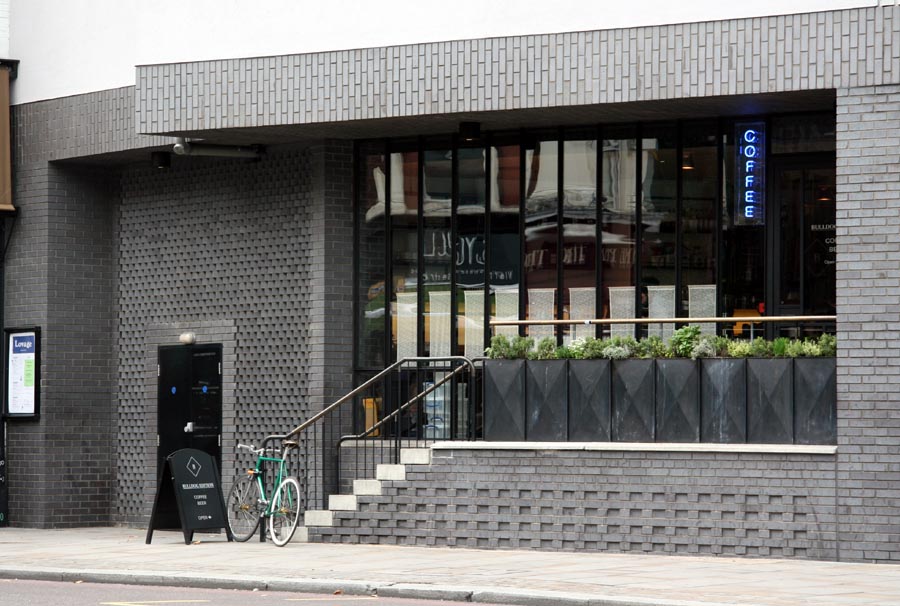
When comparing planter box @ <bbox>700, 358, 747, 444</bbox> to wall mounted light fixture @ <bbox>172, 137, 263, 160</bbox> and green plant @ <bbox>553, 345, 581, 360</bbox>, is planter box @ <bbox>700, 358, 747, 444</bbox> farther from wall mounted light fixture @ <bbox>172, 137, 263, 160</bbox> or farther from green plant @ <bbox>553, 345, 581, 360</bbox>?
wall mounted light fixture @ <bbox>172, 137, 263, 160</bbox>

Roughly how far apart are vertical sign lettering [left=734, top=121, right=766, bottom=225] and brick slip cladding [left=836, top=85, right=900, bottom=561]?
203 centimetres

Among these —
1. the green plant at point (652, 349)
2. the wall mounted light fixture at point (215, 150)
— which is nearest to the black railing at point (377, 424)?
the green plant at point (652, 349)

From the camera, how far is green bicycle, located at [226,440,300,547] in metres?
17.9

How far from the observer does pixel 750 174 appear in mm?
17969

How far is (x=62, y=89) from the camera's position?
2167 cm

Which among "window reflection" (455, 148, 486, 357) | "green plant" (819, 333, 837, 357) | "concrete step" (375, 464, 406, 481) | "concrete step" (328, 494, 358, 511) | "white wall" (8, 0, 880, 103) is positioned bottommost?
"concrete step" (328, 494, 358, 511)

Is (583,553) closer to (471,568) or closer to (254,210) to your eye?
(471,568)

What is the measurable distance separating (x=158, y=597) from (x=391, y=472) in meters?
4.69

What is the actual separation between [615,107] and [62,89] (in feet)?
27.4

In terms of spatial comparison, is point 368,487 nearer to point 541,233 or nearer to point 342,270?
point 342,270

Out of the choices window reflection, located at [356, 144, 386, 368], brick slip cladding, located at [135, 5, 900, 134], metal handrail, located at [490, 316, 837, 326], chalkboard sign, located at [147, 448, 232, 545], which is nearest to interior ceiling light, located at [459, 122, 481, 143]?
brick slip cladding, located at [135, 5, 900, 134]

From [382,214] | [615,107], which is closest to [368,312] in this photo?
[382,214]

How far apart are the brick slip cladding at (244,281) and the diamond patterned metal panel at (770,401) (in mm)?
5672

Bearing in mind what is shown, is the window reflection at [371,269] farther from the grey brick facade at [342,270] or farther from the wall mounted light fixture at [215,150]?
the wall mounted light fixture at [215,150]
